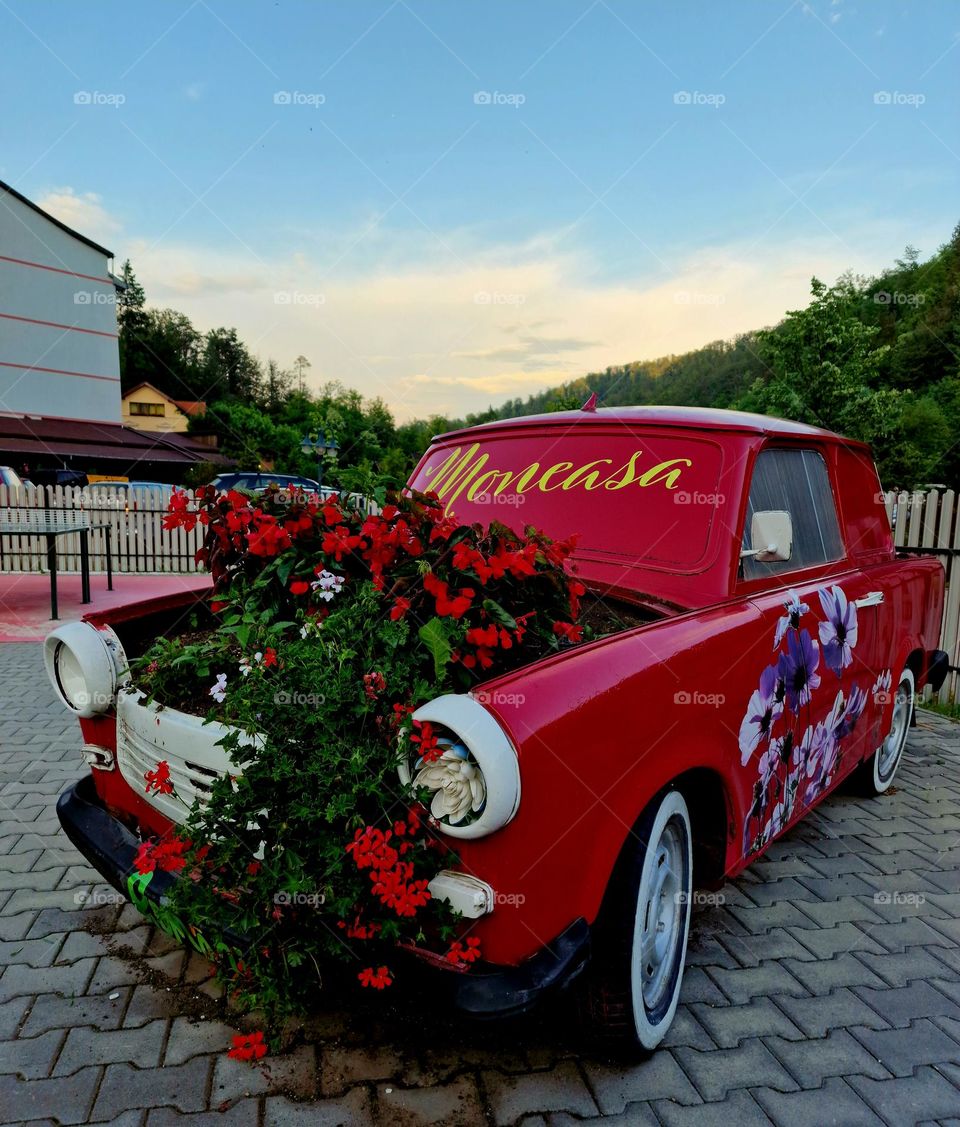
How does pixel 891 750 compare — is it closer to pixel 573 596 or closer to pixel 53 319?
pixel 573 596

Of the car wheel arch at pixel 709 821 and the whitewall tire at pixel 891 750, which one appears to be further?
the whitewall tire at pixel 891 750

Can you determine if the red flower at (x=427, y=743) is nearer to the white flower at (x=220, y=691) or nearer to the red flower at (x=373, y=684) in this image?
the red flower at (x=373, y=684)

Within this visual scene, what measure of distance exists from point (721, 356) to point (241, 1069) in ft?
213

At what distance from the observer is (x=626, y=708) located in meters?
1.91

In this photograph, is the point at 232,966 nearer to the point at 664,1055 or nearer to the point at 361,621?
the point at 361,621

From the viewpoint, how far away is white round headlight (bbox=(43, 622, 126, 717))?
2.41 m

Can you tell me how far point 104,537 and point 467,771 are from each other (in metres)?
14.5

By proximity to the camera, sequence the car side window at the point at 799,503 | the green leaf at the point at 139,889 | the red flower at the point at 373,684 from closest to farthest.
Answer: the red flower at the point at 373,684, the green leaf at the point at 139,889, the car side window at the point at 799,503

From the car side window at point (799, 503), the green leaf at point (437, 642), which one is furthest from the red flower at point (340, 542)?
the car side window at point (799, 503)

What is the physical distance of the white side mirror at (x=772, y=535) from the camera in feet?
8.64

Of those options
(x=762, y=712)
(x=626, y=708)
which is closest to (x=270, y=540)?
(x=626, y=708)

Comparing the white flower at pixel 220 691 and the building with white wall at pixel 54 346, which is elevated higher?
the building with white wall at pixel 54 346

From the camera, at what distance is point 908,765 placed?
4980 mm

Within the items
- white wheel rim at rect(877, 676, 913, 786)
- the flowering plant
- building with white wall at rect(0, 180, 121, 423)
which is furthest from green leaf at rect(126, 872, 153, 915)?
building with white wall at rect(0, 180, 121, 423)
